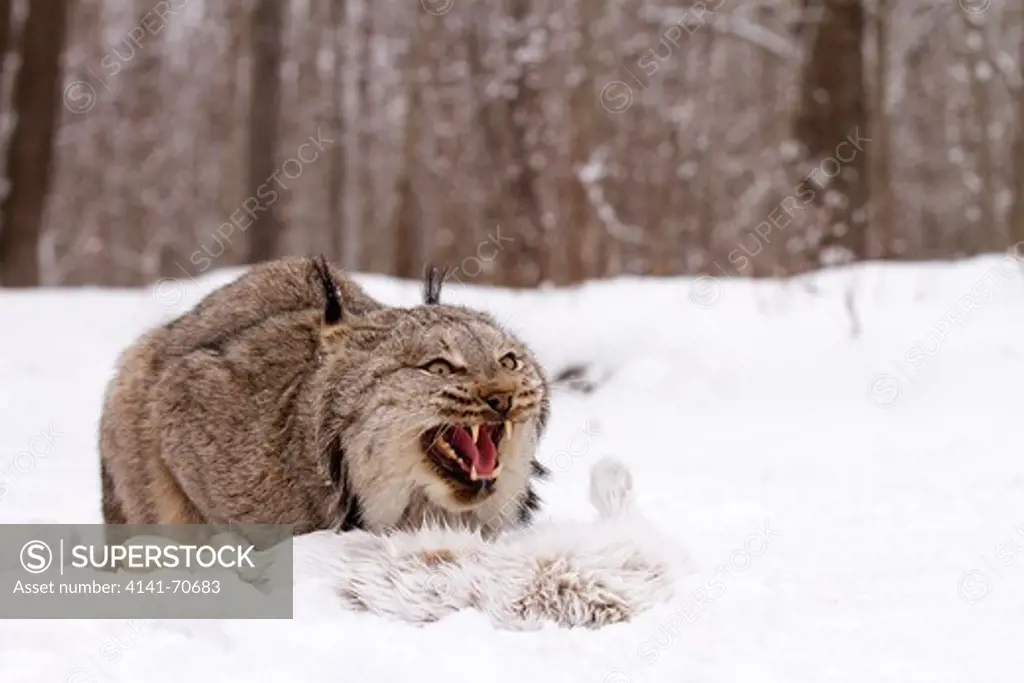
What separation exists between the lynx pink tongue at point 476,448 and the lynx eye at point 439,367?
0.19m

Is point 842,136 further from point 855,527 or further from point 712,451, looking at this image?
point 855,527

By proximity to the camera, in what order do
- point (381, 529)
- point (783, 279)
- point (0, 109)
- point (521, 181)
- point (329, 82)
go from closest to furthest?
point (381, 529) < point (783, 279) < point (521, 181) < point (0, 109) < point (329, 82)

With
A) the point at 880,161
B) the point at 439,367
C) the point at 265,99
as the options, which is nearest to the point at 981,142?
the point at 880,161

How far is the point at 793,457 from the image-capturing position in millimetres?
6355

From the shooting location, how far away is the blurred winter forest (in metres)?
11.9

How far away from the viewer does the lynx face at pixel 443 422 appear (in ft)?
12.5

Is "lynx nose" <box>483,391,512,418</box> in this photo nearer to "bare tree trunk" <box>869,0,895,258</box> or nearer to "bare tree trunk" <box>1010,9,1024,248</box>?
"bare tree trunk" <box>869,0,895,258</box>

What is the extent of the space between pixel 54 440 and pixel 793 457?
14.4 feet

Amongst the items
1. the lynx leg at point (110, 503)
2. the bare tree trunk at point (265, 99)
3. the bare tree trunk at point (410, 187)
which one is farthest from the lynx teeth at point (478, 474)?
the bare tree trunk at point (265, 99)

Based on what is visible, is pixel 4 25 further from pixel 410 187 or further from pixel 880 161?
pixel 880 161

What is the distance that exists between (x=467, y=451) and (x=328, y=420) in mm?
513

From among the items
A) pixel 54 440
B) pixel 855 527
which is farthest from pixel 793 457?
pixel 54 440

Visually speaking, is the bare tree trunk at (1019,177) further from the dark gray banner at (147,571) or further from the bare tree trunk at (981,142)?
the dark gray banner at (147,571)

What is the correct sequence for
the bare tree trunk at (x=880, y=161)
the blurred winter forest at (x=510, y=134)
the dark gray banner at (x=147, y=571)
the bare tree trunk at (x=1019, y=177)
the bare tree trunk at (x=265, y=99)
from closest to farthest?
the dark gray banner at (x=147, y=571), the bare tree trunk at (x=880, y=161), the blurred winter forest at (x=510, y=134), the bare tree trunk at (x=1019, y=177), the bare tree trunk at (x=265, y=99)
